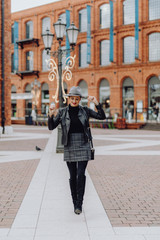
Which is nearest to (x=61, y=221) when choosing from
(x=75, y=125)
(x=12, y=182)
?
(x=75, y=125)

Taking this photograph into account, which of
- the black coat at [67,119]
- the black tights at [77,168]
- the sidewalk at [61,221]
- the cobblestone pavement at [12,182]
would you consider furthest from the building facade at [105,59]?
the black tights at [77,168]

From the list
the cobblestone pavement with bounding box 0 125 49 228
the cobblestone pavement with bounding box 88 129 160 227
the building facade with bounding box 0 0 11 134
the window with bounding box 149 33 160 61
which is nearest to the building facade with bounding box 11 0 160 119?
the window with bounding box 149 33 160 61

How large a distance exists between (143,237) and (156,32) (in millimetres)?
32267

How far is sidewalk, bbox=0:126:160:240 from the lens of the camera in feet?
12.7

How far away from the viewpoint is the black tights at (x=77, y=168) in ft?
15.6

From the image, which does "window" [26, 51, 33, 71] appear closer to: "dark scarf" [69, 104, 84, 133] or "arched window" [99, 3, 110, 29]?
"arched window" [99, 3, 110, 29]

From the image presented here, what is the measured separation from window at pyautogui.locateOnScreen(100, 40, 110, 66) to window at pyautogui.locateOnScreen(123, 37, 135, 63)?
7.15 ft

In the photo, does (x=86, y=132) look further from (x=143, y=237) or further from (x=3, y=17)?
(x=3, y=17)

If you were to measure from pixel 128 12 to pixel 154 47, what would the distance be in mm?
5142

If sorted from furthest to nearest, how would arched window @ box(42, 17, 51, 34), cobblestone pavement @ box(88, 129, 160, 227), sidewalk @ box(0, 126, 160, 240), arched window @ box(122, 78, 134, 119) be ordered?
arched window @ box(42, 17, 51, 34) < arched window @ box(122, 78, 134, 119) < cobblestone pavement @ box(88, 129, 160, 227) < sidewalk @ box(0, 126, 160, 240)

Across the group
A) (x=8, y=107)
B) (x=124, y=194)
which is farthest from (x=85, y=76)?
(x=124, y=194)

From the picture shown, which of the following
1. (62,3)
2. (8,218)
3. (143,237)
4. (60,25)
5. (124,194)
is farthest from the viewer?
(62,3)

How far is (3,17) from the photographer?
20500 mm

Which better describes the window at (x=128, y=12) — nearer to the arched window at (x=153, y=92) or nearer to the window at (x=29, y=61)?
the arched window at (x=153, y=92)
